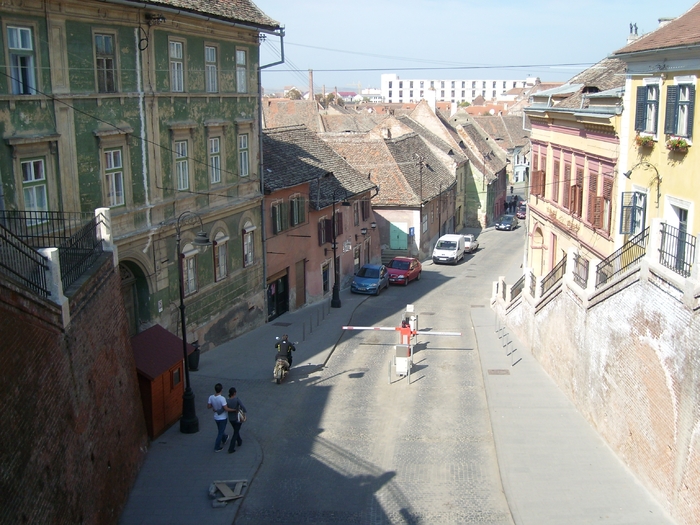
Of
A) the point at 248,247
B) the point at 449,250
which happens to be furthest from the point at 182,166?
the point at 449,250

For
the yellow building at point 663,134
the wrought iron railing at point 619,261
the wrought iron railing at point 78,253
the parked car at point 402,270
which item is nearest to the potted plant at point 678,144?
the yellow building at point 663,134

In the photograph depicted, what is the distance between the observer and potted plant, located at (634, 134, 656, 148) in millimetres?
19812

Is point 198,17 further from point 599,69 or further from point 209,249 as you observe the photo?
point 599,69

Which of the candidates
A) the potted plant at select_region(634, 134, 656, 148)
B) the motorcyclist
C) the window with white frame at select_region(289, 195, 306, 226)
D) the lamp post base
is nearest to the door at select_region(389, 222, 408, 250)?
the window with white frame at select_region(289, 195, 306, 226)

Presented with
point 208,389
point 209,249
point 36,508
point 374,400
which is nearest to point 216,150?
point 209,249

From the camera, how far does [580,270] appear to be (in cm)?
2359

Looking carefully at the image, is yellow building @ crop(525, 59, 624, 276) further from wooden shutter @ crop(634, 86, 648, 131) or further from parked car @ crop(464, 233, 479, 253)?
parked car @ crop(464, 233, 479, 253)

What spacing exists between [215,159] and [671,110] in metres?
14.4

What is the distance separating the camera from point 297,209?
32.6 m

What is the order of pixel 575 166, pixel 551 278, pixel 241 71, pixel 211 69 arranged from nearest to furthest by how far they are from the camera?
1. pixel 211 69
2. pixel 551 278
3. pixel 241 71
4. pixel 575 166

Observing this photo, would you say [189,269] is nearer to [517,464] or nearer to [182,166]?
[182,166]

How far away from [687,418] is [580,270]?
1116 centimetres

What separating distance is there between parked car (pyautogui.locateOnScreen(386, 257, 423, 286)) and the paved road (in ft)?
42.1

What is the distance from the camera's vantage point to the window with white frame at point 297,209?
31997 millimetres
